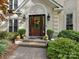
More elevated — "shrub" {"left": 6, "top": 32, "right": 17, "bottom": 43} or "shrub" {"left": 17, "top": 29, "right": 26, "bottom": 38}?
"shrub" {"left": 17, "top": 29, "right": 26, "bottom": 38}

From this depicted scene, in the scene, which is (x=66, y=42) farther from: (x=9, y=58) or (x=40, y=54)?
(x=9, y=58)

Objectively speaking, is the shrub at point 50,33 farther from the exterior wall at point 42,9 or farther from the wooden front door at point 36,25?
the wooden front door at point 36,25

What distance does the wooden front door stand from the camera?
765 inches

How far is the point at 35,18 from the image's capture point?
19.7 meters

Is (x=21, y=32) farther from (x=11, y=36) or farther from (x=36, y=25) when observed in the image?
(x=36, y=25)

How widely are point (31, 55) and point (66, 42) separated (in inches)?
108

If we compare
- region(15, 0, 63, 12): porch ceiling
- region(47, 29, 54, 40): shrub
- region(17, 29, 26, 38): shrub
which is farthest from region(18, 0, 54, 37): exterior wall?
region(17, 29, 26, 38): shrub

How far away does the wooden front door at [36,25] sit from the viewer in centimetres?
1944

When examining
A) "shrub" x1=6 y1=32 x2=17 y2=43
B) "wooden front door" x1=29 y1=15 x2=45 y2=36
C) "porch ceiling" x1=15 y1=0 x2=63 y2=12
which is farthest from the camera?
"wooden front door" x1=29 y1=15 x2=45 y2=36

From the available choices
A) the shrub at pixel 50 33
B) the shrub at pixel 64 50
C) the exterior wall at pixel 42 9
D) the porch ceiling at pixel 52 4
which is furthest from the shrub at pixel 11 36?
the shrub at pixel 64 50

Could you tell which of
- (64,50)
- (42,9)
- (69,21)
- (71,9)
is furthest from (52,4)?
(64,50)

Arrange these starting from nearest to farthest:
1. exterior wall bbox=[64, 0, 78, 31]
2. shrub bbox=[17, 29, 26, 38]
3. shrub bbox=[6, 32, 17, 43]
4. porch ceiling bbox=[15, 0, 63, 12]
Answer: shrub bbox=[6, 32, 17, 43] → porch ceiling bbox=[15, 0, 63, 12] → exterior wall bbox=[64, 0, 78, 31] → shrub bbox=[17, 29, 26, 38]

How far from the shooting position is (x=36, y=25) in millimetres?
19797

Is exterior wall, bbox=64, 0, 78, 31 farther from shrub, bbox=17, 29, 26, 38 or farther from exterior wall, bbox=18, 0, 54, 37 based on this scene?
shrub, bbox=17, 29, 26, 38
